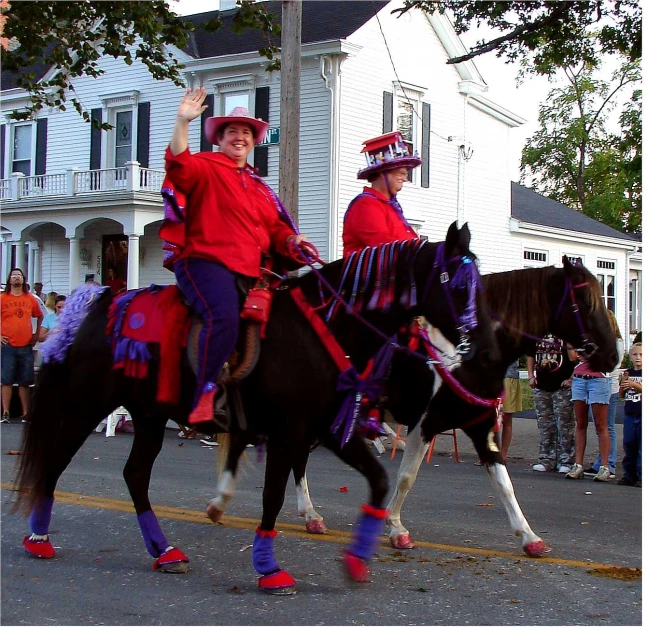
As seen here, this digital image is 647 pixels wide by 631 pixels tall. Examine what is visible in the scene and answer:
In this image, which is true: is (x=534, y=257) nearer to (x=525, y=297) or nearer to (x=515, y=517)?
(x=525, y=297)

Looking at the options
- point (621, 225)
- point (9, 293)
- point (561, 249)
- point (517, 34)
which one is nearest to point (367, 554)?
point (517, 34)

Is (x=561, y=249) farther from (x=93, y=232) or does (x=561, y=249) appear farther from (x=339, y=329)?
(x=339, y=329)

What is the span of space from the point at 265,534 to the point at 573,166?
41.9 metres

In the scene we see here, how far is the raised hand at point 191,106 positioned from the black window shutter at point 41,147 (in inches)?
865

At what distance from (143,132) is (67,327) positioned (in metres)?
18.8

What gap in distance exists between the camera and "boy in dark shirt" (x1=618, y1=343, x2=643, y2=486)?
9.93 metres

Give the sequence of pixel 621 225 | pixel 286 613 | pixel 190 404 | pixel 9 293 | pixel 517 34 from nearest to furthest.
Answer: pixel 286 613
pixel 190 404
pixel 517 34
pixel 9 293
pixel 621 225

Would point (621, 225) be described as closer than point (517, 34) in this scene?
No

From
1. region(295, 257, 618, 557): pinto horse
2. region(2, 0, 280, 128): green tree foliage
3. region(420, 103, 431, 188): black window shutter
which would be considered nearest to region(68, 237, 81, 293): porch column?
region(2, 0, 280, 128): green tree foliage

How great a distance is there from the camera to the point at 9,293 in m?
14.7

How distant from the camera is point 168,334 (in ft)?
18.9

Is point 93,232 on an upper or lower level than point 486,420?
upper

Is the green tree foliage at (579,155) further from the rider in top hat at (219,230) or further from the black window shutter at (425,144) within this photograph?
the rider in top hat at (219,230)

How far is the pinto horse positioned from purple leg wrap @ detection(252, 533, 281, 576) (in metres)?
1.54
